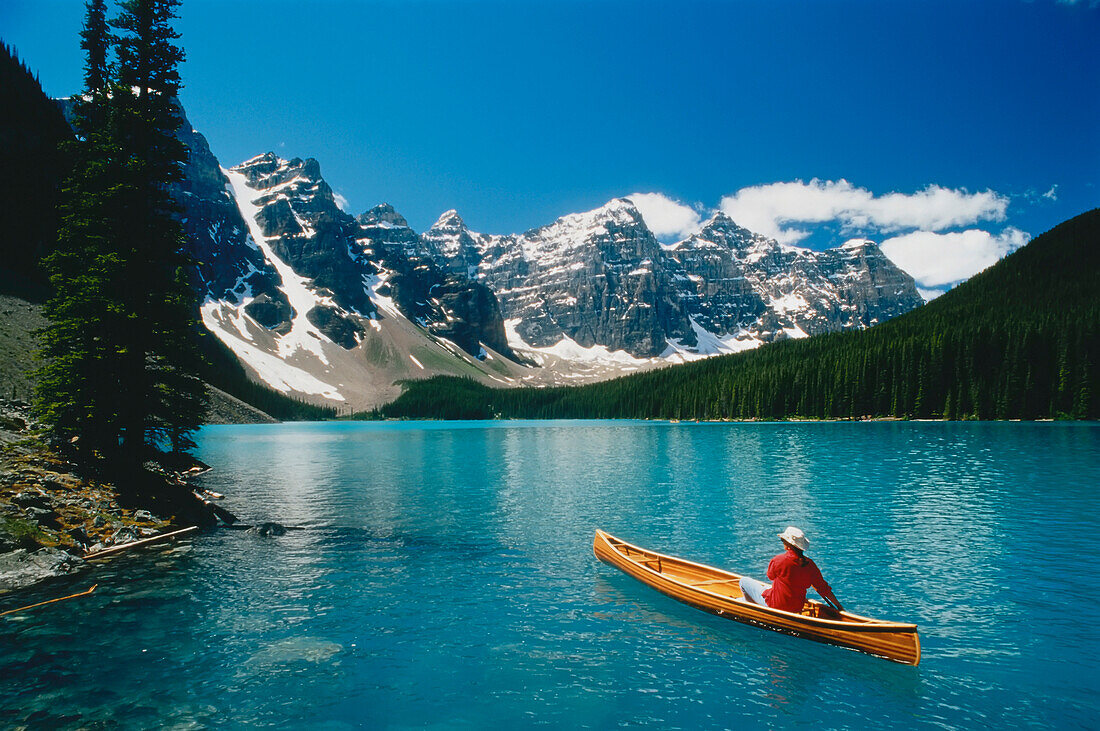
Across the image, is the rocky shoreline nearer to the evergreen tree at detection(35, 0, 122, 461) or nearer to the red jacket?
the evergreen tree at detection(35, 0, 122, 461)

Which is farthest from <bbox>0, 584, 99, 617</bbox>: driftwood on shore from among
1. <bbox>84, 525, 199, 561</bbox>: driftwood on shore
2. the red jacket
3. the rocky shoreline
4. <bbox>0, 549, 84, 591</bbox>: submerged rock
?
the red jacket

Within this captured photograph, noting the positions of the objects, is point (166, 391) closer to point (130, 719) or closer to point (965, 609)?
point (130, 719)

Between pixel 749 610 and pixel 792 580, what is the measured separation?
1.69 meters

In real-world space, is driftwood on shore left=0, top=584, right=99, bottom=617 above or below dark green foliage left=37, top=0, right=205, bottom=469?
below

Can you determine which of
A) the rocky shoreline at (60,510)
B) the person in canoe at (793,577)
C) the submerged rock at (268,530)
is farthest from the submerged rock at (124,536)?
the person in canoe at (793,577)

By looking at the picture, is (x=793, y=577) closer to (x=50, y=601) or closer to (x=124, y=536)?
(x=50, y=601)

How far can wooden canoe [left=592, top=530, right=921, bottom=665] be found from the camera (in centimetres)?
1449

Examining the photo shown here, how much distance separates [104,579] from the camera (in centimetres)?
2059

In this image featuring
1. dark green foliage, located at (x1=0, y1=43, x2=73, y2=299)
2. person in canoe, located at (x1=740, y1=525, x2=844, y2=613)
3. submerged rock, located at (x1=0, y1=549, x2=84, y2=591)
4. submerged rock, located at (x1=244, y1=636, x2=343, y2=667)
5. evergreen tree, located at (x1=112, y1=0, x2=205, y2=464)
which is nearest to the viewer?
submerged rock, located at (x1=244, y1=636, x2=343, y2=667)

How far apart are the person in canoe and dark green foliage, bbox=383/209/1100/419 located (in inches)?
5055

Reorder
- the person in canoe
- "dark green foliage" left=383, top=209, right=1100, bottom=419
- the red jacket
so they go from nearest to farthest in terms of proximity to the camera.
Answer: the person in canoe
the red jacket
"dark green foliage" left=383, top=209, right=1100, bottom=419

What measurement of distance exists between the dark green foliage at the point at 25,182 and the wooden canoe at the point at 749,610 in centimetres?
9107

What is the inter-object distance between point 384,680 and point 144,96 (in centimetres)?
3253

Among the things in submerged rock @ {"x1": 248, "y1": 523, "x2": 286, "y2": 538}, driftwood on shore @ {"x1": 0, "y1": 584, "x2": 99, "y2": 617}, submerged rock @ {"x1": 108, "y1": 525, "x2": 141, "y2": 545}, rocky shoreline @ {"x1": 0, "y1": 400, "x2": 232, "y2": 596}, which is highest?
rocky shoreline @ {"x1": 0, "y1": 400, "x2": 232, "y2": 596}
